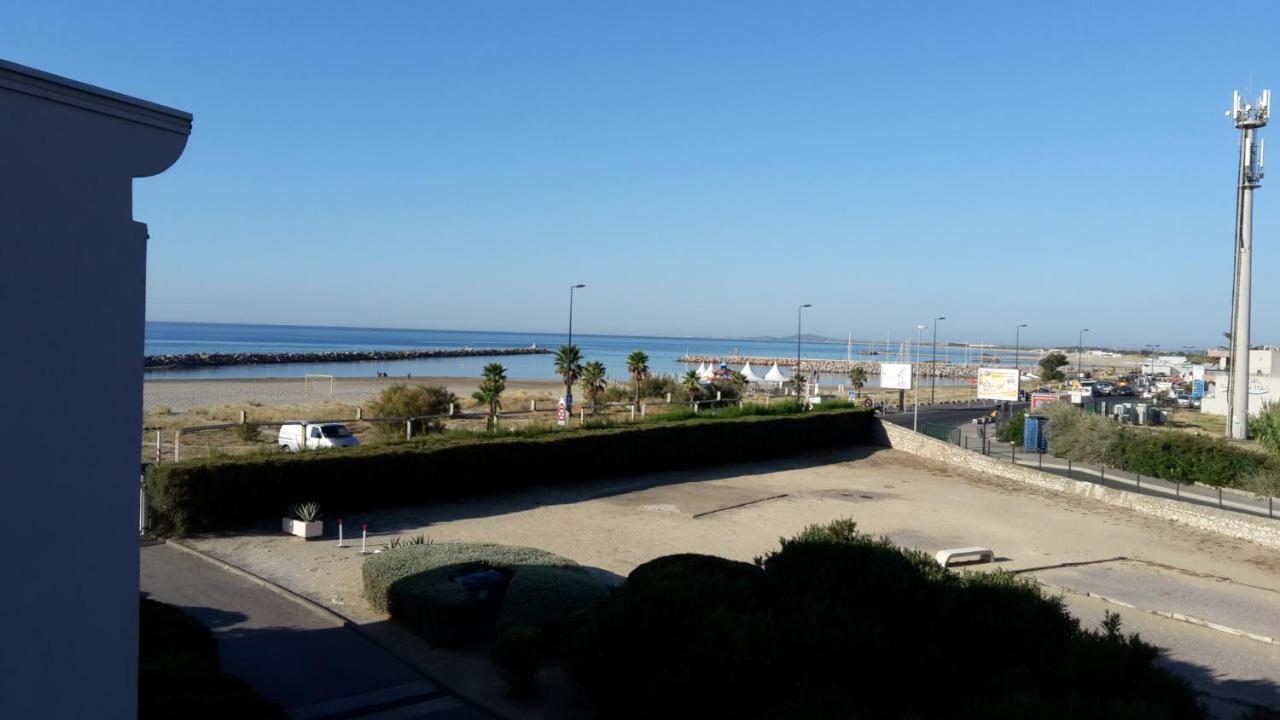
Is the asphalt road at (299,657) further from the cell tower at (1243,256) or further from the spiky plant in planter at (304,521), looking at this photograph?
the cell tower at (1243,256)

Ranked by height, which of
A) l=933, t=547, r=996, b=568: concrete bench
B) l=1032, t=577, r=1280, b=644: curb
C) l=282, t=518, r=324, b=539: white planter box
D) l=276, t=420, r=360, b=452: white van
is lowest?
l=1032, t=577, r=1280, b=644: curb

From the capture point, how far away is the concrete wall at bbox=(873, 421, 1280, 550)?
948 inches

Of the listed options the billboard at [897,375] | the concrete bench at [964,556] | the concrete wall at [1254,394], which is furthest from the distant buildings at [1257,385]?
the concrete bench at [964,556]

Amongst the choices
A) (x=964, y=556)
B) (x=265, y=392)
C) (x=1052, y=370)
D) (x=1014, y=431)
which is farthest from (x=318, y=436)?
(x=1052, y=370)

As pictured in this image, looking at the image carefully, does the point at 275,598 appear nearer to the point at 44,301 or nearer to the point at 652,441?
the point at 44,301

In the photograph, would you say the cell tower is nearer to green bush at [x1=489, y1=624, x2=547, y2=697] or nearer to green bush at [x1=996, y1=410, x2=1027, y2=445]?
green bush at [x1=996, y1=410, x2=1027, y2=445]

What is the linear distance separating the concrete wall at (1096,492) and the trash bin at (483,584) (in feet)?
71.9

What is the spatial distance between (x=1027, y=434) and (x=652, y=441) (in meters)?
21.2

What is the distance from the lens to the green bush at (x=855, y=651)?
8.14m

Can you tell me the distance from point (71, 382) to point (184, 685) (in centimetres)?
339

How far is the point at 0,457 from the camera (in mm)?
4969

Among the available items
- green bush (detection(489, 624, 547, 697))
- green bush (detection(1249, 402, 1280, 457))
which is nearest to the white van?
green bush (detection(489, 624, 547, 697))

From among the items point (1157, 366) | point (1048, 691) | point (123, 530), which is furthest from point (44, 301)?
point (1157, 366)

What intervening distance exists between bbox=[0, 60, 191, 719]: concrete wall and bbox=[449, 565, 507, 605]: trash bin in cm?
714
